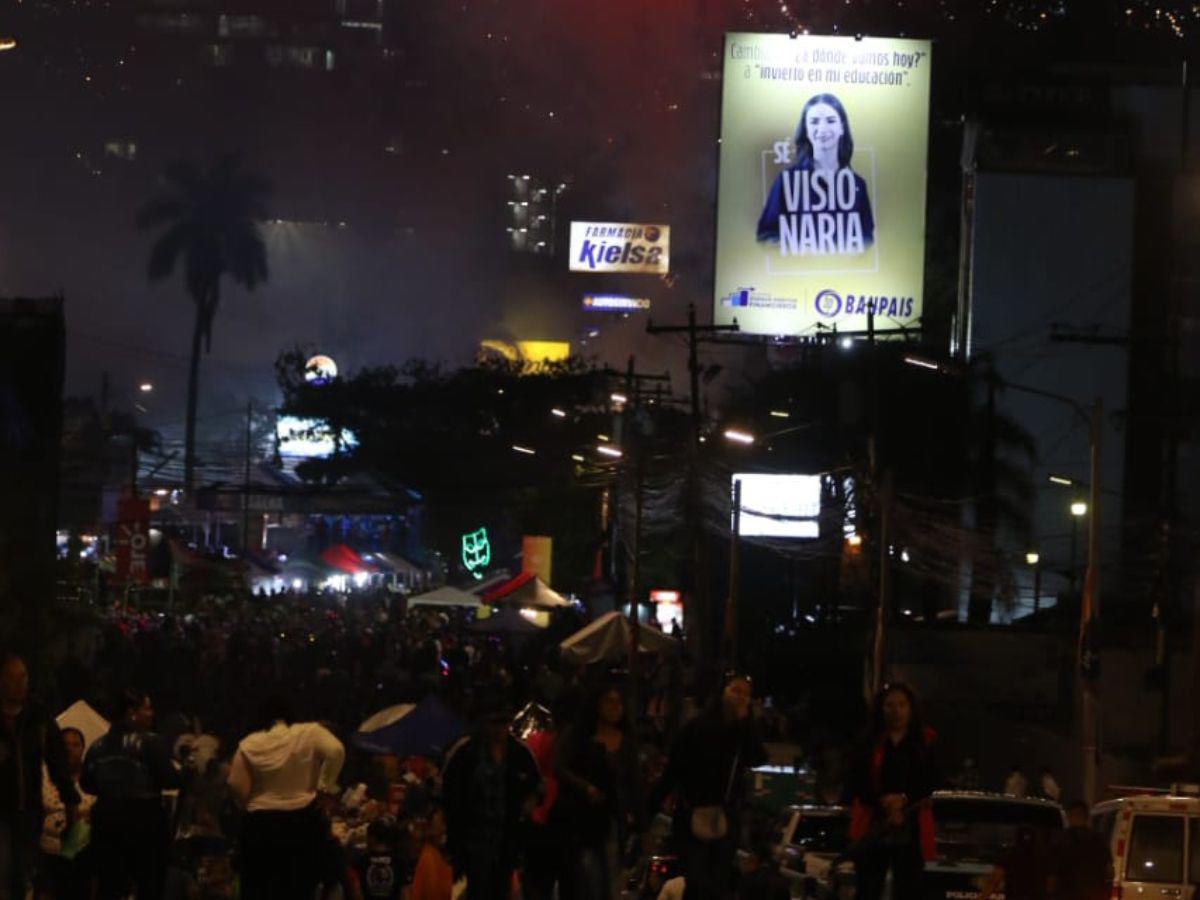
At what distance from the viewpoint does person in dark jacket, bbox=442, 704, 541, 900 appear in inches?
388

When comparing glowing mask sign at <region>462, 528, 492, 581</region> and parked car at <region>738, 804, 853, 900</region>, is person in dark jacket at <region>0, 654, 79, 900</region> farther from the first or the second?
glowing mask sign at <region>462, 528, 492, 581</region>

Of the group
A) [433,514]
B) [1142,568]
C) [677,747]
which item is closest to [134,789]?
[677,747]

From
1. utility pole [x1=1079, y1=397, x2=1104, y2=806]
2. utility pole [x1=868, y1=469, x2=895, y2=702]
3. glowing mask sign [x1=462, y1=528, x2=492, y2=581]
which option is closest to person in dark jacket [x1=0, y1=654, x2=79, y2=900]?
utility pole [x1=1079, y1=397, x2=1104, y2=806]

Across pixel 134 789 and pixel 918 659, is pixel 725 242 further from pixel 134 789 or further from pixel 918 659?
pixel 134 789

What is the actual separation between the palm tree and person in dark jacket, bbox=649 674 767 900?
80450mm

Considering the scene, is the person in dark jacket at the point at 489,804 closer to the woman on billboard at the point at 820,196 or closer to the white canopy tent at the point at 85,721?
the white canopy tent at the point at 85,721

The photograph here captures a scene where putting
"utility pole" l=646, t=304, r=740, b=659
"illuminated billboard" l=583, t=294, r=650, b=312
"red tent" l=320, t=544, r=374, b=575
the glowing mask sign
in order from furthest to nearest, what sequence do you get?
"illuminated billboard" l=583, t=294, r=650, b=312
"red tent" l=320, t=544, r=374, b=575
the glowing mask sign
"utility pole" l=646, t=304, r=740, b=659

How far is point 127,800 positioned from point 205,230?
81244 millimetres

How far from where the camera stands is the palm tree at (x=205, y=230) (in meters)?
88.8

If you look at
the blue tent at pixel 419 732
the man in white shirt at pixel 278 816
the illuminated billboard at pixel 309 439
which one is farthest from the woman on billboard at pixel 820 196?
the illuminated billboard at pixel 309 439

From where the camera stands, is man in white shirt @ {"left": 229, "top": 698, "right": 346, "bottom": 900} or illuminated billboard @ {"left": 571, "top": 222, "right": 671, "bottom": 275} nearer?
man in white shirt @ {"left": 229, "top": 698, "right": 346, "bottom": 900}

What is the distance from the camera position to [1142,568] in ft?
155

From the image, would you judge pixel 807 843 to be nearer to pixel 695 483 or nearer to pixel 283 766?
pixel 283 766

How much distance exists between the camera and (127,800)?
34.3 ft
